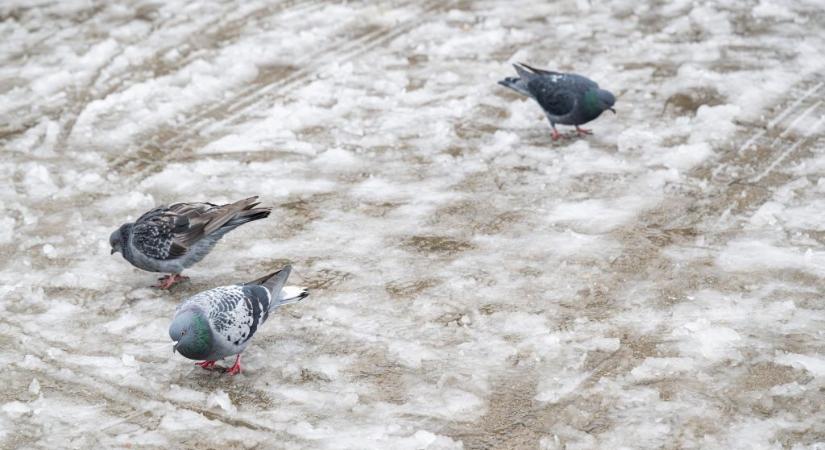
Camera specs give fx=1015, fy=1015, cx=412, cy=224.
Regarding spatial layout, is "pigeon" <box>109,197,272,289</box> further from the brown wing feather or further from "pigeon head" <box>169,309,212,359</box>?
"pigeon head" <box>169,309,212,359</box>

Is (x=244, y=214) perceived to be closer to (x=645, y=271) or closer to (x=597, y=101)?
(x=645, y=271)

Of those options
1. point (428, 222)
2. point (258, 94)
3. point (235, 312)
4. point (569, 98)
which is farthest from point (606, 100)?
point (235, 312)

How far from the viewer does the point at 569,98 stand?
842cm

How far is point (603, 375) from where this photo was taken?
5.61 m

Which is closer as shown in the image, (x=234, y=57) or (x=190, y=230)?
(x=190, y=230)

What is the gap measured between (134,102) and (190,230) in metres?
3.57

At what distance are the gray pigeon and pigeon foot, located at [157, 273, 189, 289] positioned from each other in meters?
3.47

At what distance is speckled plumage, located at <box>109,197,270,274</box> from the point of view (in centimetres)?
642

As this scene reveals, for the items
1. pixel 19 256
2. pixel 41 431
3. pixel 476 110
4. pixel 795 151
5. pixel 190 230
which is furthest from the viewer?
pixel 476 110

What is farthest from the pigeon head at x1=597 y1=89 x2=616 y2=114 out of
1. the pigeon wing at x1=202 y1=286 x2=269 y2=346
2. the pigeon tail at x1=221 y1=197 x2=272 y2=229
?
the pigeon wing at x1=202 y1=286 x2=269 y2=346

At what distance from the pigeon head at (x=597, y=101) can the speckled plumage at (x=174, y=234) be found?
127 inches

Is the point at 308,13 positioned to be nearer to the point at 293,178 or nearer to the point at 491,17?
the point at 491,17

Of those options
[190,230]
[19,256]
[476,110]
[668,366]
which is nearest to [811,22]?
[476,110]

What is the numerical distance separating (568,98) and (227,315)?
401 centimetres
